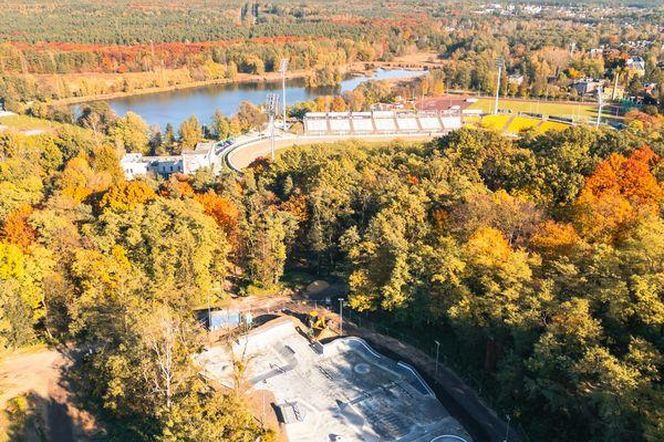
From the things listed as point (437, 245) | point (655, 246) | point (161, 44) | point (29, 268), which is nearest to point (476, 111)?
point (437, 245)

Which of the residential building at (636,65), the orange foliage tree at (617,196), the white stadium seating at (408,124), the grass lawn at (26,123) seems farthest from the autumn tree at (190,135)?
the residential building at (636,65)

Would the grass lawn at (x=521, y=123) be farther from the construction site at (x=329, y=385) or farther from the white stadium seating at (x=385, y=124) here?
the construction site at (x=329, y=385)

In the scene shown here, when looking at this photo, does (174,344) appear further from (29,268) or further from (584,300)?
(584,300)

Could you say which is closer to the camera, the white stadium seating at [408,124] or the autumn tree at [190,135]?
the autumn tree at [190,135]

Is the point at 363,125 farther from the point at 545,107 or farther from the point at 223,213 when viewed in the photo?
the point at 223,213

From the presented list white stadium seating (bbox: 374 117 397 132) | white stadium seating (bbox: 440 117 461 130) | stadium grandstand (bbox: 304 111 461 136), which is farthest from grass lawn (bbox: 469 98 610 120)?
white stadium seating (bbox: 374 117 397 132)

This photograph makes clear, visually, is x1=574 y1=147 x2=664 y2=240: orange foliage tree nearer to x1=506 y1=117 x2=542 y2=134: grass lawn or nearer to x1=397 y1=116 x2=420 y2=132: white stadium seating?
x1=506 y1=117 x2=542 y2=134: grass lawn
